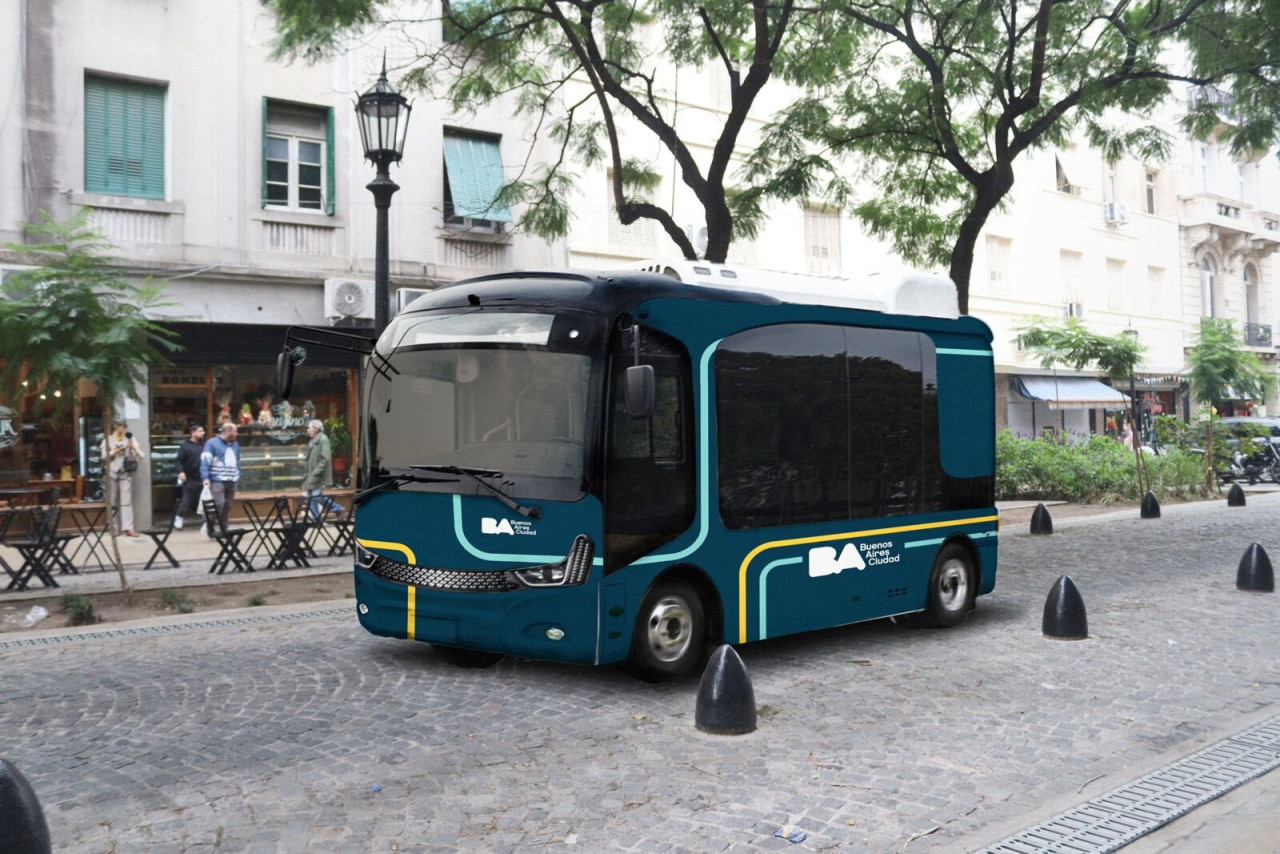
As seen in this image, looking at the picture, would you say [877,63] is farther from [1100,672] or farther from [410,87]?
[1100,672]

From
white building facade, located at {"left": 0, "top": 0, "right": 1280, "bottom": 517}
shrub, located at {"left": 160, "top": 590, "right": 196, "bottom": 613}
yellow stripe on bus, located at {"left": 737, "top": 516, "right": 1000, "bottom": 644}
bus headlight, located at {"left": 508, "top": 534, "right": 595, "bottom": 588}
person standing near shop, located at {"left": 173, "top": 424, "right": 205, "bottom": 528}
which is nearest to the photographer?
bus headlight, located at {"left": 508, "top": 534, "right": 595, "bottom": 588}

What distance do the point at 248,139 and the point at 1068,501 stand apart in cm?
1642

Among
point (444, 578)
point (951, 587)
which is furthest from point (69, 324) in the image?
point (951, 587)

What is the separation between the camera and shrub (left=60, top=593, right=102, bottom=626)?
956 cm

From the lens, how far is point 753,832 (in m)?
4.59

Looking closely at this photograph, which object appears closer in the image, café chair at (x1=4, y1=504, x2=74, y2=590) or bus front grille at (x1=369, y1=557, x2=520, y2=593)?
bus front grille at (x1=369, y1=557, x2=520, y2=593)

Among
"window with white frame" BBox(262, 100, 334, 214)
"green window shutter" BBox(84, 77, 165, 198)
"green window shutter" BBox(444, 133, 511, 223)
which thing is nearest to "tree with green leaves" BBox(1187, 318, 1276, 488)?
"green window shutter" BBox(444, 133, 511, 223)

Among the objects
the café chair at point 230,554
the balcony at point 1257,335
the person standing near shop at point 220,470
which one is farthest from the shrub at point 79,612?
the balcony at point 1257,335

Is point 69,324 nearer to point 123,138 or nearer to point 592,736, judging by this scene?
point 592,736

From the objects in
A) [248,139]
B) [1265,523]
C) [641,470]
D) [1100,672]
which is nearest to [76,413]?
[248,139]

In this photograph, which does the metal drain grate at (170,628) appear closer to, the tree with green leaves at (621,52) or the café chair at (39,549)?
the café chair at (39,549)

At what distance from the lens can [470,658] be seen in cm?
779

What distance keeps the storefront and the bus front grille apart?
11273 mm

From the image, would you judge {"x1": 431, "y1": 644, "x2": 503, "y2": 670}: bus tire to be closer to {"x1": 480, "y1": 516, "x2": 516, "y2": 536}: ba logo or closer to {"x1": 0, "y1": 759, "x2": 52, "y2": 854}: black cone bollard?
{"x1": 480, "y1": 516, "x2": 516, "y2": 536}: ba logo
